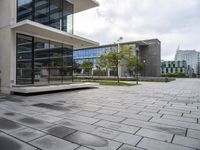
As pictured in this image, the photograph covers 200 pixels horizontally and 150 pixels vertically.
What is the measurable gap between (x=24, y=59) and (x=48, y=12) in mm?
4146

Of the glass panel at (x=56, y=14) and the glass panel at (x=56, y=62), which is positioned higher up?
the glass panel at (x=56, y=14)

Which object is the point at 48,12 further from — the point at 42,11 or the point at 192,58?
the point at 192,58

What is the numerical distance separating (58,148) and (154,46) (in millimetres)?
57405

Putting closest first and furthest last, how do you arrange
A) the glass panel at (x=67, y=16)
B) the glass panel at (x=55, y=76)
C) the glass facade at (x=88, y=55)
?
the glass panel at (x=55, y=76)
the glass panel at (x=67, y=16)
the glass facade at (x=88, y=55)

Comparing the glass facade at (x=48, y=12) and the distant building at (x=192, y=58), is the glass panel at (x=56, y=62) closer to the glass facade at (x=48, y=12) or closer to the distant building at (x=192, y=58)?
the glass facade at (x=48, y=12)

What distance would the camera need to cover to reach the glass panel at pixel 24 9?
10266mm

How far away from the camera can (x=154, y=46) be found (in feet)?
182

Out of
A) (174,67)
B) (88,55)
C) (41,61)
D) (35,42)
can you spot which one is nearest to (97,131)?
(41,61)

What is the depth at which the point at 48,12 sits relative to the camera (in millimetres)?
11930

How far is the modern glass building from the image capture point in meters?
9.83

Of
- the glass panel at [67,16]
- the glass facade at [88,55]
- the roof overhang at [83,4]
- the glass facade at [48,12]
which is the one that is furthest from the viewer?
the glass facade at [88,55]

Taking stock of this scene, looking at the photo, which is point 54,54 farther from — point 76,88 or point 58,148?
point 58,148

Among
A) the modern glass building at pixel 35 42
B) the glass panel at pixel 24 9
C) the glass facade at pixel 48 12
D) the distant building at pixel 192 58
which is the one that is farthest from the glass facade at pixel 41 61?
the distant building at pixel 192 58

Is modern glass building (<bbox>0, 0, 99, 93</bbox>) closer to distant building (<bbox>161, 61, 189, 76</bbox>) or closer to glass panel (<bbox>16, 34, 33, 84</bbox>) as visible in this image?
glass panel (<bbox>16, 34, 33, 84</bbox>)
